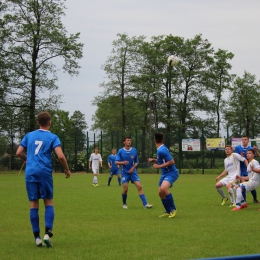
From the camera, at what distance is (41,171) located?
835cm

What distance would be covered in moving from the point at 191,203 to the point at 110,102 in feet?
146

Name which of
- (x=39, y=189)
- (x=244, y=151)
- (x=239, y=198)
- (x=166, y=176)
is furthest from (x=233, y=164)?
(x=39, y=189)

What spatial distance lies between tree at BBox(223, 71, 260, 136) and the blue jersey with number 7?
1947 inches

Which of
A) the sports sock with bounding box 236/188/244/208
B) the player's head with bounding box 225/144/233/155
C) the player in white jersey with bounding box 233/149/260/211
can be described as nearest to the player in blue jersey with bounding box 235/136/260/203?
the player's head with bounding box 225/144/233/155

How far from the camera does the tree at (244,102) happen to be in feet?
187

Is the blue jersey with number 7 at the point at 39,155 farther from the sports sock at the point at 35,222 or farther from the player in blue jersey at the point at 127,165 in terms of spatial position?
the player in blue jersey at the point at 127,165

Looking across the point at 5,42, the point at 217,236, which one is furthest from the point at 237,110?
the point at 217,236

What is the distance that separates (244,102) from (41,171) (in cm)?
5107

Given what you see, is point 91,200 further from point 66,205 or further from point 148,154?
point 148,154

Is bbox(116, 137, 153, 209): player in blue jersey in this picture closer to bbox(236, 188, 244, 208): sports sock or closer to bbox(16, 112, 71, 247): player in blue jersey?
bbox(236, 188, 244, 208): sports sock

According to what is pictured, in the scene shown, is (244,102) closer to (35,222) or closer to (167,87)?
(167,87)

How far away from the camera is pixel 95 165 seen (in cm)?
2859

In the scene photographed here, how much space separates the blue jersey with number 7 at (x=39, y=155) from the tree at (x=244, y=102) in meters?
49.5

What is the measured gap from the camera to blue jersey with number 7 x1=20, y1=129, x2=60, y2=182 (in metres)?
8.34
